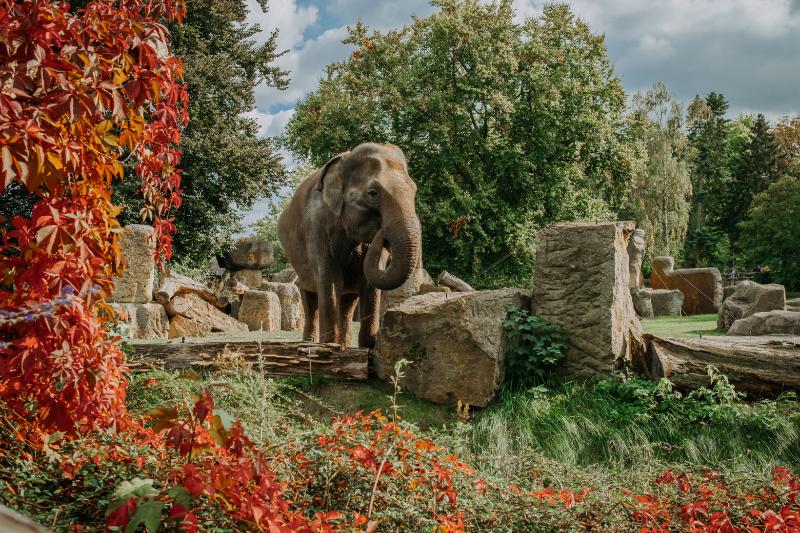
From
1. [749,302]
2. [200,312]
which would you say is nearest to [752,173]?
[749,302]

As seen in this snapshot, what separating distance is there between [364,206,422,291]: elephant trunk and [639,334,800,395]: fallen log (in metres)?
2.63

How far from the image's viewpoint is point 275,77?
23.4m

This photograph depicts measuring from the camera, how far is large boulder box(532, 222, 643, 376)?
20.9 feet

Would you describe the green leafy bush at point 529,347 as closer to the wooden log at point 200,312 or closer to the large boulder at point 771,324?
the large boulder at point 771,324

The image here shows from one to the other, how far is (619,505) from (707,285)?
20141 mm

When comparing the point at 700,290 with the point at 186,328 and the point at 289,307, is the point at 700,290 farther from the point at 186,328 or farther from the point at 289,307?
the point at 186,328

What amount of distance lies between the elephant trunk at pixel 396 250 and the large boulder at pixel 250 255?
15323 mm

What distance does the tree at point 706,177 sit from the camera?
42.5 meters

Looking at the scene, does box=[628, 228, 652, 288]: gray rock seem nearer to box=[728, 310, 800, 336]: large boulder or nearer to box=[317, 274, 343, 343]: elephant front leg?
box=[728, 310, 800, 336]: large boulder

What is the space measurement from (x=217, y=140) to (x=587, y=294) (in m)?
16.3

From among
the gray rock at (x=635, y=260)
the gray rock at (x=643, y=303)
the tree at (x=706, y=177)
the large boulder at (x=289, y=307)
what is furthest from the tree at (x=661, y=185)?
the large boulder at (x=289, y=307)

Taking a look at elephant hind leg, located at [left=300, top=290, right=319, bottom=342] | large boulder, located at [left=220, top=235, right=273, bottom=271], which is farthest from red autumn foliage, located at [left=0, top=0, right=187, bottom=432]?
large boulder, located at [left=220, top=235, right=273, bottom=271]

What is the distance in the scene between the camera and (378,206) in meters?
6.50

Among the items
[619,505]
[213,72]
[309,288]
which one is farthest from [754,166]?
[619,505]
